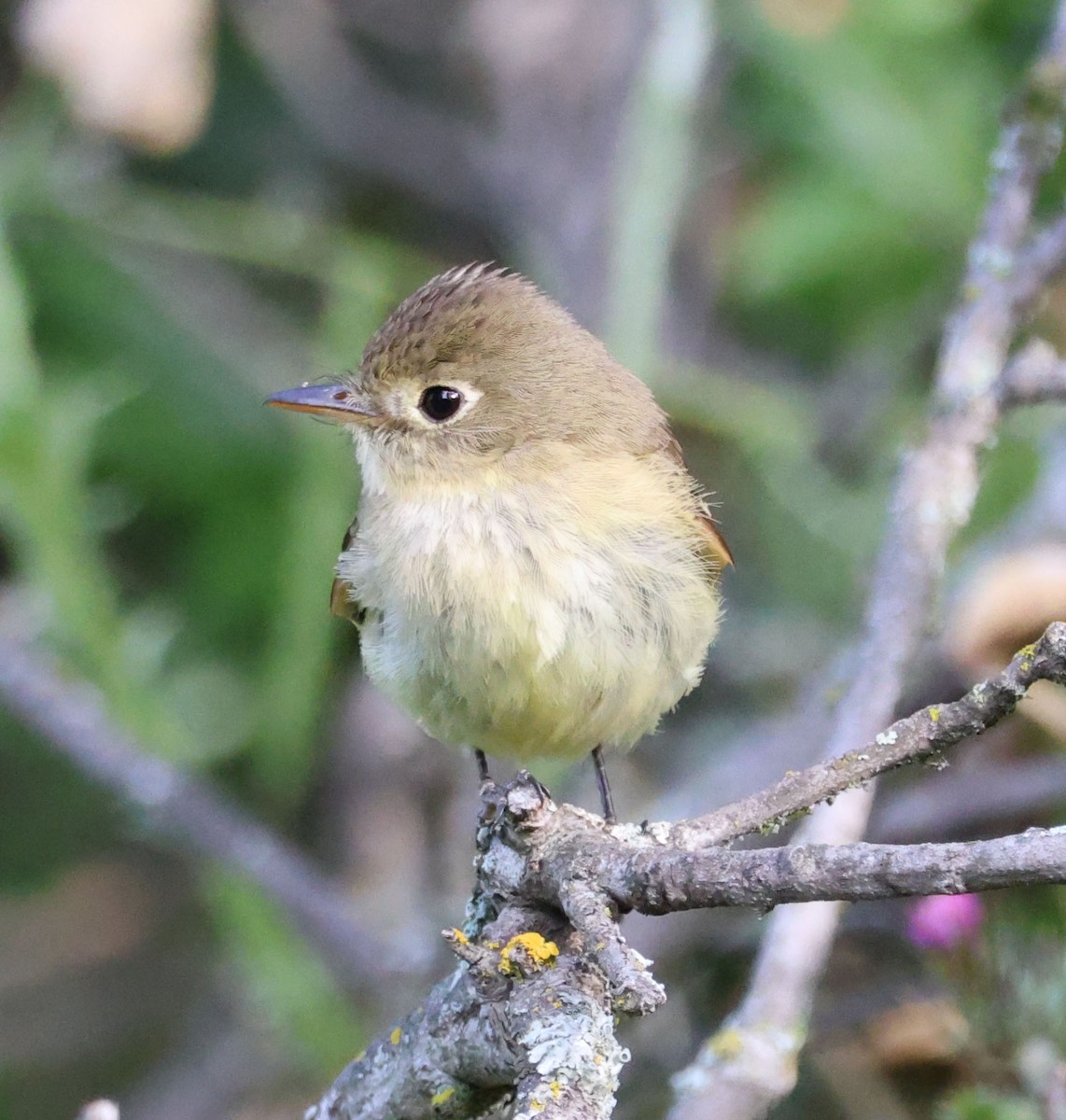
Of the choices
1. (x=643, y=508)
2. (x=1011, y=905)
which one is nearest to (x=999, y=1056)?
(x=1011, y=905)

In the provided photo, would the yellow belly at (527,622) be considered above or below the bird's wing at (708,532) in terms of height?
below

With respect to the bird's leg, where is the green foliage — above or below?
below

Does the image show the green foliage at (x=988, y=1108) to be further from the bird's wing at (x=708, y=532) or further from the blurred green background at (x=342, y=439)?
the bird's wing at (x=708, y=532)

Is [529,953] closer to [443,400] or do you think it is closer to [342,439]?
[443,400]

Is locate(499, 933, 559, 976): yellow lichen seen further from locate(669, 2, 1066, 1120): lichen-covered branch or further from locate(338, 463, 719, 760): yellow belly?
locate(338, 463, 719, 760): yellow belly

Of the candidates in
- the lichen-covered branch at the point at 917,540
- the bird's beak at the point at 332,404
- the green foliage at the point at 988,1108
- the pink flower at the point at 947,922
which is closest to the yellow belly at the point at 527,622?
the bird's beak at the point at 332,404

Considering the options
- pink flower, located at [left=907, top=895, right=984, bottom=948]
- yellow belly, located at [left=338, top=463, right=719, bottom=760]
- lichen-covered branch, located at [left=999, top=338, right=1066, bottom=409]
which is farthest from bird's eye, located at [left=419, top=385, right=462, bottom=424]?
pink flower, located at [left=907, top=895, right=984, bottom=948]
